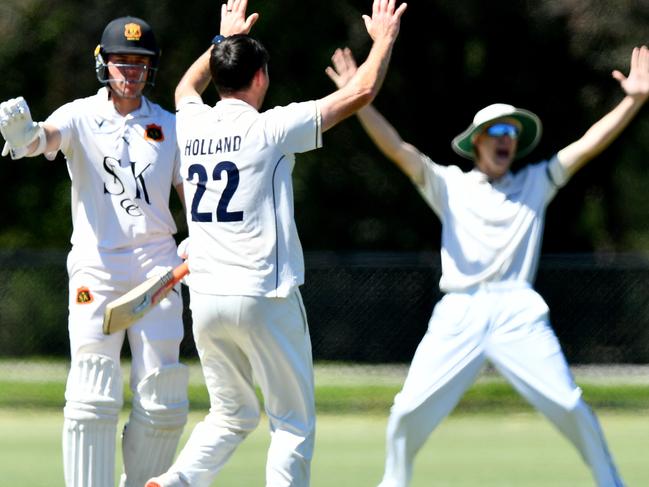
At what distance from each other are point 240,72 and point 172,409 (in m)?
1.54

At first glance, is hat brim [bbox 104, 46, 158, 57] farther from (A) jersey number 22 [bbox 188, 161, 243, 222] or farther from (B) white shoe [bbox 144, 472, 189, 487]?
(B) white shoe [bbox 144, 472, 189, 487]

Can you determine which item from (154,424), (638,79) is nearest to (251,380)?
(154,424)

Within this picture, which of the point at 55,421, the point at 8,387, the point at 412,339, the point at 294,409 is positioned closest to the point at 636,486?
the point at 294,409

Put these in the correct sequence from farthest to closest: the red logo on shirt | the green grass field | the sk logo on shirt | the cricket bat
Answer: the green grass field < the red logo on shirt < the sk logo on shirt < the cricket bat

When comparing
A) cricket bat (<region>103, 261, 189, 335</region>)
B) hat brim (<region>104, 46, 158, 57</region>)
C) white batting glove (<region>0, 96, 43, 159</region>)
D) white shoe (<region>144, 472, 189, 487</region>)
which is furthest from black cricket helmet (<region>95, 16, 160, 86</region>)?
white shoe (<region>144, 472, 189, 487</region>)

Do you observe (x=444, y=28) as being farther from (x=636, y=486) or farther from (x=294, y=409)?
(x=294, y=409)

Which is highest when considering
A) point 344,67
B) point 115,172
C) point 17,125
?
point 344,67

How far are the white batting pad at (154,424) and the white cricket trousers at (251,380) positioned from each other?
20 centimetres

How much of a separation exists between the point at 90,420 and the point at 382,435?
216 inches

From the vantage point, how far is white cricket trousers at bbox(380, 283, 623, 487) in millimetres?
6652

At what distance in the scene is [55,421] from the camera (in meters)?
12.7

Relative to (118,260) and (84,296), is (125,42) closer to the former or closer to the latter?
(118,260)

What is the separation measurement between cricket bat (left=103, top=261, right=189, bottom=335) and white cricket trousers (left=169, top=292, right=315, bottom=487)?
224 millimetres

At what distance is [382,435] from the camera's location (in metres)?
11.6
